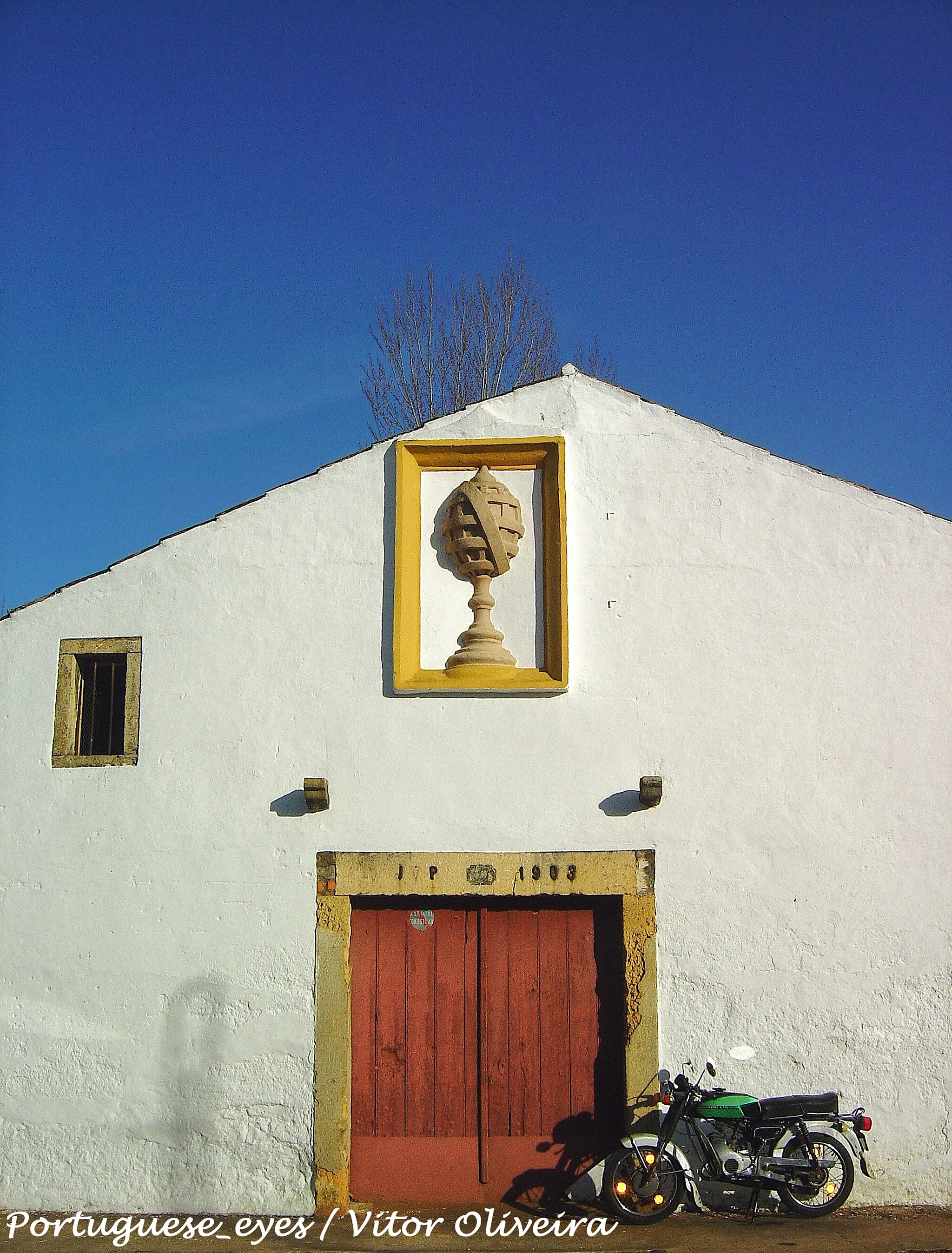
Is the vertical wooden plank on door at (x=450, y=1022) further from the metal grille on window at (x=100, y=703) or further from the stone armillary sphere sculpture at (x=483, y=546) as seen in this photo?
the metal grille on window at (x=100, y=703)

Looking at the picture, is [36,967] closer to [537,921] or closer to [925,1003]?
[537,921]

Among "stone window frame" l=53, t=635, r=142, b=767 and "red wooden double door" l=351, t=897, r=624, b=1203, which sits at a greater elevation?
"stone window frame" l=53, t=635, r=142, b=767

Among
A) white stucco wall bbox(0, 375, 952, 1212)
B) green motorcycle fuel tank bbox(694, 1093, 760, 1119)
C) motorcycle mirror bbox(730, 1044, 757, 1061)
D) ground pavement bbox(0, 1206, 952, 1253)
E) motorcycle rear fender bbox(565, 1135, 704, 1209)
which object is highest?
white stucco wall bbox(0, 375, 952, 1212)

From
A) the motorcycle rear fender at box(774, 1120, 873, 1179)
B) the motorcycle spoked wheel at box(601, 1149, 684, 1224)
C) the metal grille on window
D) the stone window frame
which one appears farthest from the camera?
the metal grille on window

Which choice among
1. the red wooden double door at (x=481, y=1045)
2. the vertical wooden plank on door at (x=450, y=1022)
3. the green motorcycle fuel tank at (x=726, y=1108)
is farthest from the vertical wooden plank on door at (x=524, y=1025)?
the green motorcycle fuel tank at (x=726, y=1108)

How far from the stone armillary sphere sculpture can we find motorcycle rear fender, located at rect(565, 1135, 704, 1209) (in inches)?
113

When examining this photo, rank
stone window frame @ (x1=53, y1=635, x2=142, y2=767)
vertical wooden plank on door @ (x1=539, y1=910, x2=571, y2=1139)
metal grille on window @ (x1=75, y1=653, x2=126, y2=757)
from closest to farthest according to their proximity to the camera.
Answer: vertical wooden plank on door @ (x1=539, y1=910, x2=571, y2=1139), stone window frame @ (x1=53, y1=635, x2=142, y2=767), metal grille on window @ (x1=75, y1=653, x2=126, y2=757)

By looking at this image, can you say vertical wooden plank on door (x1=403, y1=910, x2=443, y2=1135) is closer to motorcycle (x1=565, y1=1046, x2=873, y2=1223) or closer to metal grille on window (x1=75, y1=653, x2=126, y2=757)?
motorcycle (x1=565, y1=1046, x2=873, y2=1223)

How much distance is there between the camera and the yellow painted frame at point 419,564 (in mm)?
6902

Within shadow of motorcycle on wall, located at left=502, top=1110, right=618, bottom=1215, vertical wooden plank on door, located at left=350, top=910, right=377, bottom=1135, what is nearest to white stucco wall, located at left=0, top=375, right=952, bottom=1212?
vertical wooden plank on door, located at left=350, top=910, right=377, bottom=1135

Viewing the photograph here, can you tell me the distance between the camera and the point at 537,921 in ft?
22.5

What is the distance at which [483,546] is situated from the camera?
706 cm

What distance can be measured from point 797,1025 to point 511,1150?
1.86 m

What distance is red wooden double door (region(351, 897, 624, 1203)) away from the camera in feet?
21.7
